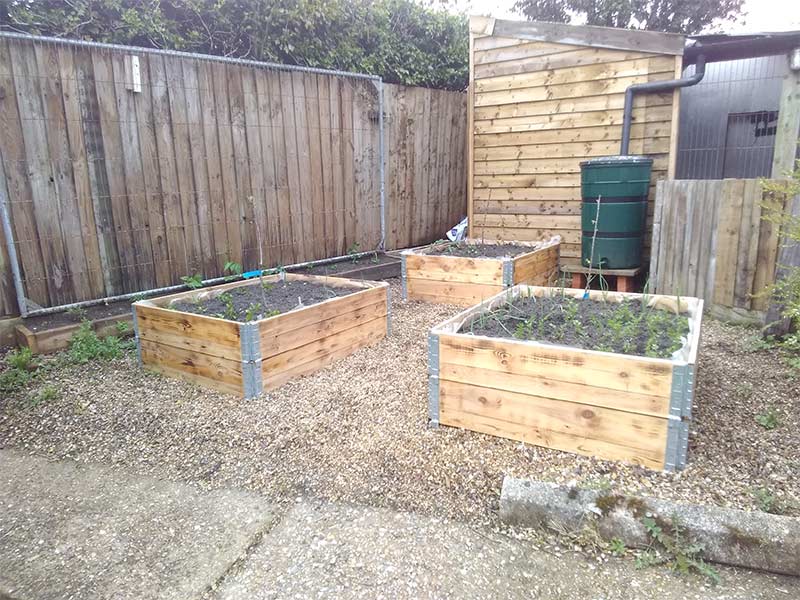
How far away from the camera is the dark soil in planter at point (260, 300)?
3.67 metres

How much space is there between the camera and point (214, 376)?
3396mm

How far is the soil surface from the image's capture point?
13.2ft

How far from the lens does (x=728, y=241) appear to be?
4.60m

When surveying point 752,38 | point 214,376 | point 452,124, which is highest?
point 752,38

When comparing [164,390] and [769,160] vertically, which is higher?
[769,160]

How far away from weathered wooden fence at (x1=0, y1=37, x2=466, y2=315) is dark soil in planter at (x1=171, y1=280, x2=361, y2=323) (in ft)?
3.28

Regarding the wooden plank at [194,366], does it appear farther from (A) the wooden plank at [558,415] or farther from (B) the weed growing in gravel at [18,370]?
(A) the wooden plank at [558,415]

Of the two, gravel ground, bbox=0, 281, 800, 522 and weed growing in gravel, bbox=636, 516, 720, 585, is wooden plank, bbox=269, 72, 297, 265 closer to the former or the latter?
gravel ground, bbox=0, 281, 800, 522

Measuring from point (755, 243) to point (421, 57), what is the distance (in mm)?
5142

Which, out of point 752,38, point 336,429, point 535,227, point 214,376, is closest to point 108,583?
point 336,429

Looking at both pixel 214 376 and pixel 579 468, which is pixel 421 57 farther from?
pixel 579 468

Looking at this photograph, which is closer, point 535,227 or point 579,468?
point 579,468

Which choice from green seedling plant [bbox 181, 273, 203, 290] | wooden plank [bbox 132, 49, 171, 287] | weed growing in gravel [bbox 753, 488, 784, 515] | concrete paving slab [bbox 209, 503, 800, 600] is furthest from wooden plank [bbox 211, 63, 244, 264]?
weed growing in gravel [bbox 753, 488, 784, 515]

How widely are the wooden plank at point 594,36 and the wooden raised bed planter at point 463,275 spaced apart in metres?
2.29
